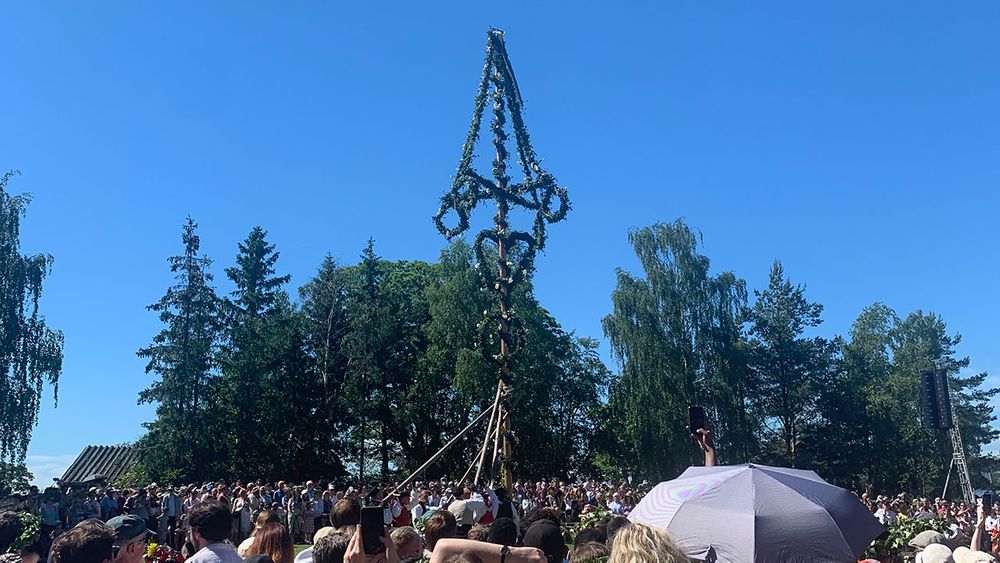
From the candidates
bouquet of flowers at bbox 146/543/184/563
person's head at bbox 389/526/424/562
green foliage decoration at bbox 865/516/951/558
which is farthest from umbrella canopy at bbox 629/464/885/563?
bouquet of flowers at bbox 146/543/184/563

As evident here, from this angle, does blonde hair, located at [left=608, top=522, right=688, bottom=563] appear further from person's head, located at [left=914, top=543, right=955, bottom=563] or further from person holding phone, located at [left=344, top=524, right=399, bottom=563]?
person's head, located at [left=914, top=543, right=955, bottom=563]

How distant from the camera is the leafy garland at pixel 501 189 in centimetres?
1922

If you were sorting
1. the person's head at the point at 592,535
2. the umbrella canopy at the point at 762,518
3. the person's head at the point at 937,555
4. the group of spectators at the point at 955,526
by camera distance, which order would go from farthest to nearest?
the group of spectators at the point at 955,526
the person's head at the point at 937,555
the umbrella canopy at the point at 762,518
the person's head at the point at 592,535

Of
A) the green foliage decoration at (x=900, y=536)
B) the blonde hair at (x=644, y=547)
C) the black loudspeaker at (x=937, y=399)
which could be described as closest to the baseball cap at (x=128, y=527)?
the blonde hair at (x=644, y=547)

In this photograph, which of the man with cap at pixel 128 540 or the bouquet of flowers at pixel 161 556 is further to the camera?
the bouquet of flowers at pixel 161 556

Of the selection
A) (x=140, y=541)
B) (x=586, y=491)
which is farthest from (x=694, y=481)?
(x=586, y=491)

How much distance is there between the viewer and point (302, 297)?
42.2m

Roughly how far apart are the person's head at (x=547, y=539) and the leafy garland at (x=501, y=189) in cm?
1438

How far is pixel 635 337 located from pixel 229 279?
19723 mm

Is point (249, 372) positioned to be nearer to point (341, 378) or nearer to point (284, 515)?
point (341, 378)

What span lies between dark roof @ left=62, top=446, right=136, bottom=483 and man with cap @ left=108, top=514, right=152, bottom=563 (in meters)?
36.1

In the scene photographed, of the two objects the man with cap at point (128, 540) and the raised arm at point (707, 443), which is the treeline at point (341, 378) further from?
the man with cap at point (128, 540)

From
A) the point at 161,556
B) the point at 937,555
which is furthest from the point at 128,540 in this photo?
the point at 937,555

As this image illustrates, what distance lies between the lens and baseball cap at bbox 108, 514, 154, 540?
174 inches
